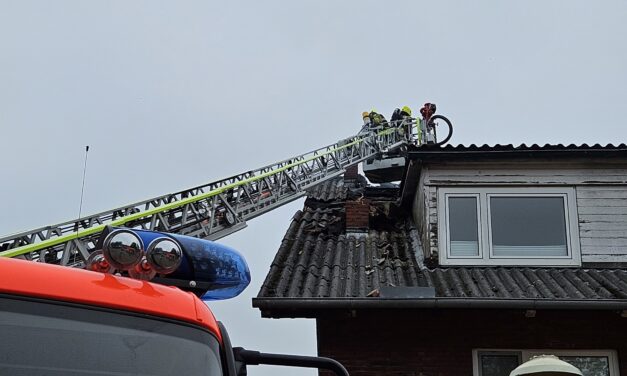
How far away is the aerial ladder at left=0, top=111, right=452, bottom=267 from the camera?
10.3 metres

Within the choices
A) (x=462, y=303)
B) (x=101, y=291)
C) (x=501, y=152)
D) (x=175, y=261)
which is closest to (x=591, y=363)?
(x=462, y=303)

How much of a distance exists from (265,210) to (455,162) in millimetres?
5749

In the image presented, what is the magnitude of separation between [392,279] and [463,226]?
141cm

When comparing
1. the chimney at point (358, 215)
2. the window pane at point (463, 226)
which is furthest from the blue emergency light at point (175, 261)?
the chimney at point (358, 215)

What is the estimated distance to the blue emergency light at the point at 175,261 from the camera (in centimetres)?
343

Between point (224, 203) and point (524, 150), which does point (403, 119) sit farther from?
point (524, 150)

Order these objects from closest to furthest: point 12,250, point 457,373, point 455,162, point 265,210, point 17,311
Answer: point 17,311, point 457,373, point 12,250, point 455,162, point 265,210

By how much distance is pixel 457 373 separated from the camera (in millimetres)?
8867

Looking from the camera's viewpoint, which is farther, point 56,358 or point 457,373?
point 457,373

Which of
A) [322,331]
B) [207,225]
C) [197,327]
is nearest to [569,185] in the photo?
[322,331]

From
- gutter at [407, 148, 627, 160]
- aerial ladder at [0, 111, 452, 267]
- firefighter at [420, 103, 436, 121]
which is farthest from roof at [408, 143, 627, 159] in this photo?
firefighter at [420, 103, 436, 121]

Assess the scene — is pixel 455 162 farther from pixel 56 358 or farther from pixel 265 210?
pixel 56 358

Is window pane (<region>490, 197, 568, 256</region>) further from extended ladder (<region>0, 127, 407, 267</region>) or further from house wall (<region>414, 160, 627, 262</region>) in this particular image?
extended ladder (<region>0, 127, 407, 267</region>)

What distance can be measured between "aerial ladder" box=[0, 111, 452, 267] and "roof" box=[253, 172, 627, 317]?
7.57 feet
